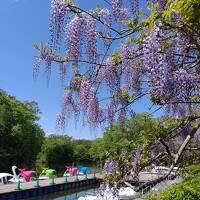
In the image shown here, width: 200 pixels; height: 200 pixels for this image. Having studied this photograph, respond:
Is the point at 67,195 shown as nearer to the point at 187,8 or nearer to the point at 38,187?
the point at 38,187

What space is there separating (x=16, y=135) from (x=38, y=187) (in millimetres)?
24826

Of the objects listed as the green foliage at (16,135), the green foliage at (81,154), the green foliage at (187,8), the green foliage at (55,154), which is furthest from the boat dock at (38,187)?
the green foliage at (81,154)

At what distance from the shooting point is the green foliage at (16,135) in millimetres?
54031

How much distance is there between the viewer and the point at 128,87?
609cm

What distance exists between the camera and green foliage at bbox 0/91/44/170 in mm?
54031

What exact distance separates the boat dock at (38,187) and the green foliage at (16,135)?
15666 millimetres

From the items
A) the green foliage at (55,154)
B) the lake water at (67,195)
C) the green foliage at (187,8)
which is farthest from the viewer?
the green foliage at (55,154)

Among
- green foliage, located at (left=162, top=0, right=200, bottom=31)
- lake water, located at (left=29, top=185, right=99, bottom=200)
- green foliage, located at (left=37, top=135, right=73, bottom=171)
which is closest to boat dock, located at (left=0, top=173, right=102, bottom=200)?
lake water, located at (left=29, top=185, right=99, bottom=200)

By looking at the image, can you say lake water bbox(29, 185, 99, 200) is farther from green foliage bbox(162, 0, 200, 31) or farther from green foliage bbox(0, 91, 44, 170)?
green foliage bbox(162, 0, 200, 31)

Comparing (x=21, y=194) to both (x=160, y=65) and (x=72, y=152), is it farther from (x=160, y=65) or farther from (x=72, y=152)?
(x=72, y=152)

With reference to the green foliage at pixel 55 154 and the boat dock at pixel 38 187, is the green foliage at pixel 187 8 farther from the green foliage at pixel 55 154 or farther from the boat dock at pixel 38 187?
the green foliage at pixel 55 154

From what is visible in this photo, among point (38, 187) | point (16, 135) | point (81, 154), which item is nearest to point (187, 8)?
point (38, 187)

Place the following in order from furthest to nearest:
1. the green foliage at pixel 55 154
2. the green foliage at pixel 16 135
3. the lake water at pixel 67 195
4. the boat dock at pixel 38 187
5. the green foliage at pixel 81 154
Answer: the green foliage at pixel 81 154, the green foliage at pixel 55 154, the green foliage at pixel 16 135, the lake water at pixel 67 195, the boat dock at pixel 38 187

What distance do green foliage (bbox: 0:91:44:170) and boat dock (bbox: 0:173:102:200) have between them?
617 inches
